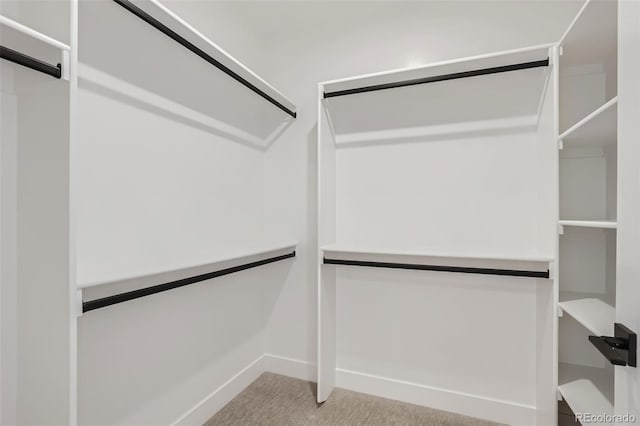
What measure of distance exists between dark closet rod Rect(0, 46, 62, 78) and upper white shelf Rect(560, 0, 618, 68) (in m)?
1.90

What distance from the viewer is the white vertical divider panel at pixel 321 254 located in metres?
2.02

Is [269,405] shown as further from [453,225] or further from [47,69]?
[47,69]

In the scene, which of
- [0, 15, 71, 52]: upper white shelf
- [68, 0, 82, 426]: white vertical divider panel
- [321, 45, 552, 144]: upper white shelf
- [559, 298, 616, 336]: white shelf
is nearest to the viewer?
[0, 15, 71, 52]: upper white shelf

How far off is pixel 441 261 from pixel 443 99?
1.02m

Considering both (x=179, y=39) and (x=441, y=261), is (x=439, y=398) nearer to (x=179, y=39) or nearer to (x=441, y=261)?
(x=441, y=261)

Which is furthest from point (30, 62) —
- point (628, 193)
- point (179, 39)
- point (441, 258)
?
point (441, 258)

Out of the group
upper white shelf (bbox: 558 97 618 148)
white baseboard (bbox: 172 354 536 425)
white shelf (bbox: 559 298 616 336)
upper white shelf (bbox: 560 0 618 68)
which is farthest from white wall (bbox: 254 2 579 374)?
white shelf (bbox: 559 298 616 336)

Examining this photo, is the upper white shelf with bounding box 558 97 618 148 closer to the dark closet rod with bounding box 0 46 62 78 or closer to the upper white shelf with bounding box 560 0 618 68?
the upper white shelf with bounding box 560 0 618 68

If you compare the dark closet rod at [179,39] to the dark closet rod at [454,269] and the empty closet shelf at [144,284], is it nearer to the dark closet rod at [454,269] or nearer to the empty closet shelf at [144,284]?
the empty closet shelf at [144,284]

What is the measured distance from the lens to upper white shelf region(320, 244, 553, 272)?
1.65 meters

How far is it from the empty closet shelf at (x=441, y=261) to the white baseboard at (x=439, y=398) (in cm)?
84

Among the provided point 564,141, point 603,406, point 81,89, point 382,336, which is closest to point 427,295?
point 382,336

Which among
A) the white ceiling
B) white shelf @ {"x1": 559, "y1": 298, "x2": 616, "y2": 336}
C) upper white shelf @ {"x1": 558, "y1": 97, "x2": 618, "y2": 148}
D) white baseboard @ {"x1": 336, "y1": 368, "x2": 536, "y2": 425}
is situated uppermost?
the white ceiling

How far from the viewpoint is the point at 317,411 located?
1.97 meters
